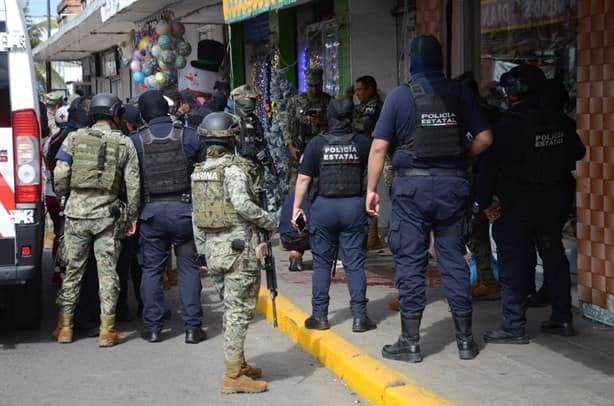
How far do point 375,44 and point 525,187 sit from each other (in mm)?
6073

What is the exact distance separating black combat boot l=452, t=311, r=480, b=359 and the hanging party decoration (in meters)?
8.14

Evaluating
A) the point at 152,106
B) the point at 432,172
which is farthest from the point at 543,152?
the point at 152,106

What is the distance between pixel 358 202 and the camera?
23.3ft

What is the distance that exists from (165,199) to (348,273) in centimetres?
147

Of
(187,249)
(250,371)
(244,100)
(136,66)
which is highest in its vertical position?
(136,66)

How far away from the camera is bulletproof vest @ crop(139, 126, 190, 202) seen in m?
7.26

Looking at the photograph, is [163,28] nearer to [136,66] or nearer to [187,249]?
[136,66]

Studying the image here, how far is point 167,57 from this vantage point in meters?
14.0

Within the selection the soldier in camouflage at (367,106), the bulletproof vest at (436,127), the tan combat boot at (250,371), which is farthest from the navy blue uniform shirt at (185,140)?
the soldier in camouflage at (367,106)

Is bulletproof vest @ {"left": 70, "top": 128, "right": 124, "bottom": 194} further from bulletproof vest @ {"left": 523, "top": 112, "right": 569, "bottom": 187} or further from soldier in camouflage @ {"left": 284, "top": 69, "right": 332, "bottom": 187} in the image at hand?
soldier in camouflage @ {"left": 284, "top": 69, "right": 332, "bottom": 187}

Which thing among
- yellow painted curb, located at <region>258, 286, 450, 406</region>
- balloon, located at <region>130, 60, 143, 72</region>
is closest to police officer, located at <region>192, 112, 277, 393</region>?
yellow painted curb, located at <region>258, 286, 450, 406</region>

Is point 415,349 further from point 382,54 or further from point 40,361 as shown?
point 382,54

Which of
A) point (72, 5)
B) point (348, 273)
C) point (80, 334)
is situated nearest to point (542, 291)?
point (348, 273)

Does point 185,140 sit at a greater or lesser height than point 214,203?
greater
